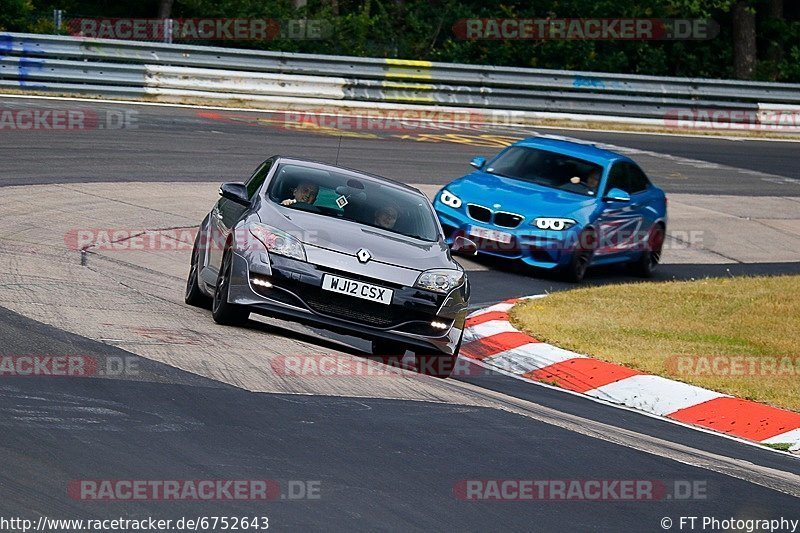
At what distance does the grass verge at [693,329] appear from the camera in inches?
434

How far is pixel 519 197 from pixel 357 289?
6644 millimetres

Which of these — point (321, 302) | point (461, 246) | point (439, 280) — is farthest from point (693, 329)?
point (321, 302)

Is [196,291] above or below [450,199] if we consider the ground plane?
below

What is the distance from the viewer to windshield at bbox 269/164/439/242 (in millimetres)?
10852

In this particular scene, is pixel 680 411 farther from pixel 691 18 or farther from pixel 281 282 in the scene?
pixel 691 18

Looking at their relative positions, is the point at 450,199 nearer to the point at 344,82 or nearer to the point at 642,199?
the point at 642,199

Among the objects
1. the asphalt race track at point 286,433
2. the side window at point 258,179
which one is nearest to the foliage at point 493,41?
the asphalt race track at point 286,433

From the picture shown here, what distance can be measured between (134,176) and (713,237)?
8365 mm

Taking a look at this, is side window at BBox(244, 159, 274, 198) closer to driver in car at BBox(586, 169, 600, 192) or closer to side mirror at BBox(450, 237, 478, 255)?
side mirror at BBox(450, 237, 478, 255)

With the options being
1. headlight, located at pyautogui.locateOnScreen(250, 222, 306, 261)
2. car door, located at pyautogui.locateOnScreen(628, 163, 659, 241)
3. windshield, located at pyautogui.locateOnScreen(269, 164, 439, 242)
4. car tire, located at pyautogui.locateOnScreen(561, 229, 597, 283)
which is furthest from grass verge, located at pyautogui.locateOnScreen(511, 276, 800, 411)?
headlight, located at pyautogui.locateOnScreen(250, 222, 306, 261)

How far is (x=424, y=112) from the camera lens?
93.1ft

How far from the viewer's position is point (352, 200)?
11.0 m

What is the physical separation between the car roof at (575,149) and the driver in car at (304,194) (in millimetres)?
6910

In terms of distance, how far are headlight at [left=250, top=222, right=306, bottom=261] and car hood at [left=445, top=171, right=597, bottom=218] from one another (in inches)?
241
